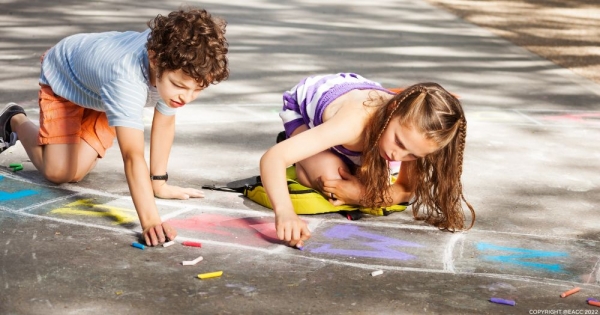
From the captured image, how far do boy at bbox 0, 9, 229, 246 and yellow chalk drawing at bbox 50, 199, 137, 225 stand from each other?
0.16 m

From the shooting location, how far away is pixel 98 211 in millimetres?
3707

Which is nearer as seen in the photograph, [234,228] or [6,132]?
[234,228]

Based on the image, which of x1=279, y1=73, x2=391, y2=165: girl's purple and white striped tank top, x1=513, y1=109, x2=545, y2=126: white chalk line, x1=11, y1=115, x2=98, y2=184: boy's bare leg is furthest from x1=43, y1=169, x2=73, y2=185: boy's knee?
x1=513, y1=109, x2=545, y2=126: white chalk line

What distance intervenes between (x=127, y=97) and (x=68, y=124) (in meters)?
0.78

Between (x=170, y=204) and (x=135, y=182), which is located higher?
(x=135, y=182)

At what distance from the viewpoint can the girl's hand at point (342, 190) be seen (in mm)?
3828

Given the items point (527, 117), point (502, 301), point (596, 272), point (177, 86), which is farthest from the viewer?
point (527, 117)

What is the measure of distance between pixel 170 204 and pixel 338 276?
100 centimetres

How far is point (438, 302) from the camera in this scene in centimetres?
296

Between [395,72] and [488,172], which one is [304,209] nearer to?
[488,172]

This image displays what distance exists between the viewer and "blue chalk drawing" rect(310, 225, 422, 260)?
11.1 feet

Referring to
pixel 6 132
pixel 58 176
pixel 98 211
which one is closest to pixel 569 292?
pixel 98 211

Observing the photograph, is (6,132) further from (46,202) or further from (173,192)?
(173,192)

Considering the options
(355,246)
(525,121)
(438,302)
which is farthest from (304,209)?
(525,121)
